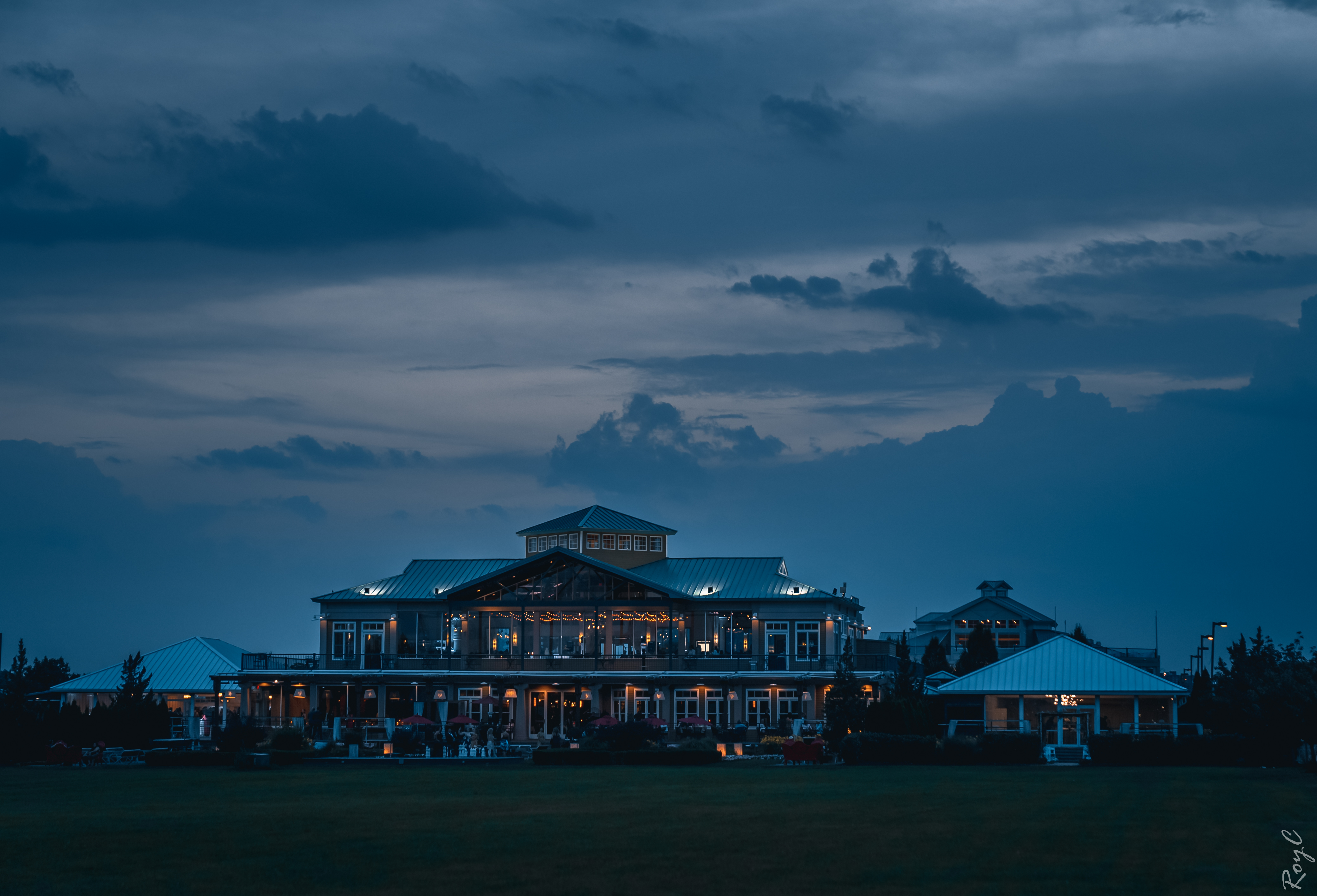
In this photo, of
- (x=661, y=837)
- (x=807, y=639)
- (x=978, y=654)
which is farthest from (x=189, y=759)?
(x=978, y=654)

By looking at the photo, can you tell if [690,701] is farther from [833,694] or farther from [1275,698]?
[1275,698]

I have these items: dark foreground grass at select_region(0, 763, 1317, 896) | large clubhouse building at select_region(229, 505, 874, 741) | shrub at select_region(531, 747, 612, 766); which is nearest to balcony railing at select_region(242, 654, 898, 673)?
large clubhouse building at select_region(229, 505, 874, 741)

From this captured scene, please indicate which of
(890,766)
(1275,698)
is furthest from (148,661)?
(1275,698)

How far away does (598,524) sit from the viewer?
75.8m

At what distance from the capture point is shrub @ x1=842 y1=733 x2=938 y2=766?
4766 centimetres

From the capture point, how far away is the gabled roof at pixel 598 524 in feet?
248

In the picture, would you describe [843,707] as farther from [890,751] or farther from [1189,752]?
[1189,752]

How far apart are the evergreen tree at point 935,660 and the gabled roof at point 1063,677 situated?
22.7 m

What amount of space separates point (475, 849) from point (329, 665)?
5220 centimetres

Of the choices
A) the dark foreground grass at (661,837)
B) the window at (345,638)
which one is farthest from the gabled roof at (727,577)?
the dark foreground grass at (661,837)

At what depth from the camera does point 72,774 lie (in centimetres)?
4516

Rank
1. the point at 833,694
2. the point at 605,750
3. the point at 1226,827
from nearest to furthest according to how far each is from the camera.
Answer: the point at 1226,827 < the point at 605,750 < the point at 833,694

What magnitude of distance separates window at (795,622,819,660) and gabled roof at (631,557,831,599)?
57.5 inches

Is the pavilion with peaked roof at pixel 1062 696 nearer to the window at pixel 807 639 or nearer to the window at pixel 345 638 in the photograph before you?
the window at pixel 807 639
